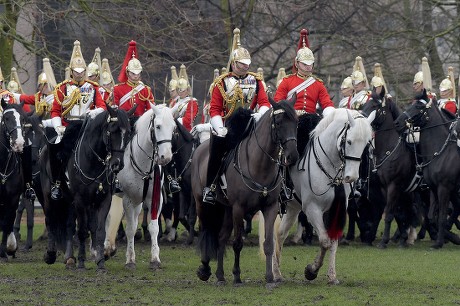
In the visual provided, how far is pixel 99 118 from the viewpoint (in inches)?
600

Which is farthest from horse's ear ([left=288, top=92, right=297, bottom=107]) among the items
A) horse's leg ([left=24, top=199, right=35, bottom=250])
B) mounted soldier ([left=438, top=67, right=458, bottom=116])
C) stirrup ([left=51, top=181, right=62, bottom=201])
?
mounted soldier ([left=438, top=67, right=458, bottom=116])

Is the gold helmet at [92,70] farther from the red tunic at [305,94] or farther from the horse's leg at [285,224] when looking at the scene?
the horse's leg at [285,224]

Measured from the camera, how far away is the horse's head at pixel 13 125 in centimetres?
1630

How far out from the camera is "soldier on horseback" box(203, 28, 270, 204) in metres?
14.2

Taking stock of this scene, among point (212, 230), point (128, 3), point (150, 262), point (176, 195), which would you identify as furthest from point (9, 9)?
point (212, 230)

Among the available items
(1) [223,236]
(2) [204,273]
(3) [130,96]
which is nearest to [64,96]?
(3) [130,96]

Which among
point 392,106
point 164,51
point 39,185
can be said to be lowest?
point 39,185

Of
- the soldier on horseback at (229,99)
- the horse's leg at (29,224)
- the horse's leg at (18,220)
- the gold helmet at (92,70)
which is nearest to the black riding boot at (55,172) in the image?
the gold helmet at (92,70)

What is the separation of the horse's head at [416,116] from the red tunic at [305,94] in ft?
14.5

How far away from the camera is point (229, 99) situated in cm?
1435

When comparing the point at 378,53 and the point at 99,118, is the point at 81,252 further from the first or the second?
the point at 378,53

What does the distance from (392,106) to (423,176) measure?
120cm

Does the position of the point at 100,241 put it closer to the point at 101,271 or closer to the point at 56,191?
the point at 101,271

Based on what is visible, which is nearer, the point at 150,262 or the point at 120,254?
the point at 150,262
